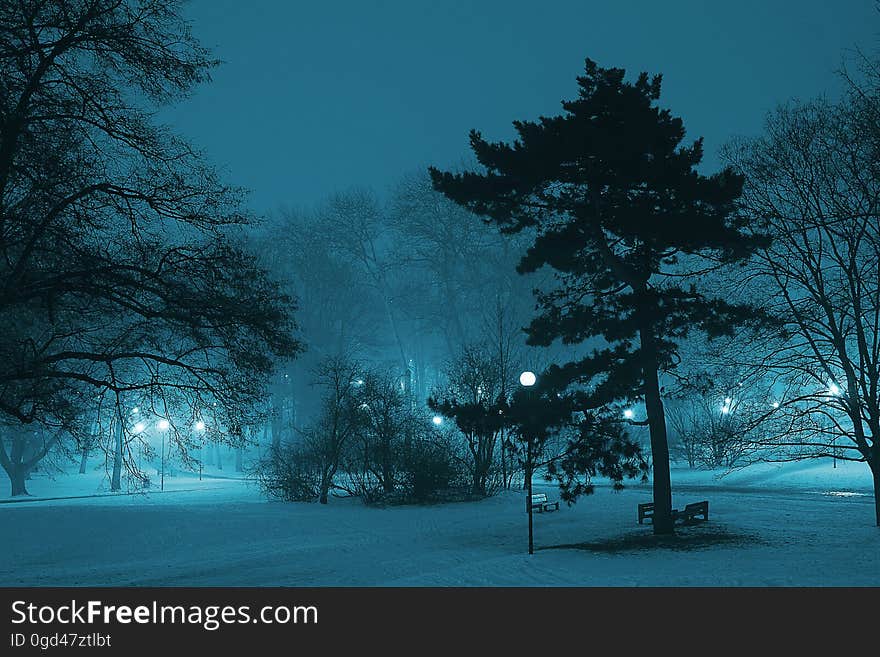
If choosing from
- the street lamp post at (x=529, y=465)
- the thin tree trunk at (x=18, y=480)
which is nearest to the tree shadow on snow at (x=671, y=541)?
the street lamp post at (x=529, y=465)

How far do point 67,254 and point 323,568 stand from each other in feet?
23.2

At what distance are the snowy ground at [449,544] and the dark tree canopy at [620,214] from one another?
123 inches

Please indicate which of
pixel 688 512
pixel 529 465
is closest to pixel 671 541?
pixel 688 512

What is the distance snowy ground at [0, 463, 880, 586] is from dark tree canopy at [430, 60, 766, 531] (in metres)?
3.12

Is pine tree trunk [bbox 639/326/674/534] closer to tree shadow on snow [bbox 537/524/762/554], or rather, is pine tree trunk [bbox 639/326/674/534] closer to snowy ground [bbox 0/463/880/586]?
tree shadow on snow [bbox 537/524/762/554]

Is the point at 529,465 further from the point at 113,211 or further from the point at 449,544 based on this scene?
the point at 113,211

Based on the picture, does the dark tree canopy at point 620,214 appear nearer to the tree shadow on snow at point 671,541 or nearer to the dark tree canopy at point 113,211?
the tree shadow on snow at point 671,541

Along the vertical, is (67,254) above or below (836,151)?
below

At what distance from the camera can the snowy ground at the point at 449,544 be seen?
35.6 ft

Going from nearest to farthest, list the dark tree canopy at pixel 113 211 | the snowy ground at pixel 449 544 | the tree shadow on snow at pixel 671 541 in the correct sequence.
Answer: the dark tree canopy at pixel 113 211 → the snowy ground at pixel 449 544 → the tree shadow on snow at pixel 671 541

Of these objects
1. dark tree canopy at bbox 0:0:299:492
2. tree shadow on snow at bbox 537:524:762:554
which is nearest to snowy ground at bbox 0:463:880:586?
tree shadow on snow at bbox 537:524:762:554

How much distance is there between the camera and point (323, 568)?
1245cm
